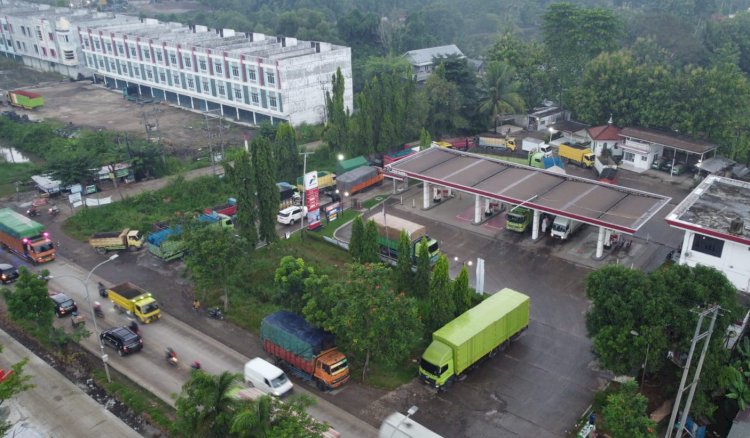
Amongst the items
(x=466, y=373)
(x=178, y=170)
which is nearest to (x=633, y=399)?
(x=466, y=373)

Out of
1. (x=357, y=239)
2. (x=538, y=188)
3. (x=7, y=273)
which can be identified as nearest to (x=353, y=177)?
(x=538, y=188)

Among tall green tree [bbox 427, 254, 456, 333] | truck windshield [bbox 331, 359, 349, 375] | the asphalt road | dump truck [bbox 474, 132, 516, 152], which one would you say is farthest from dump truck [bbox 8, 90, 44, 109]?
tall green tree [bbox 427, 254, 456, 333]

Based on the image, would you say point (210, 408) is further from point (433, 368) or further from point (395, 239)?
point (395, 239)

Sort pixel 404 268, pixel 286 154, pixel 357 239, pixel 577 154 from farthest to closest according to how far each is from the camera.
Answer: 1. pixel 577 154
2. pixel 286 154
3. pixel 357 239
4. pixel 404 268

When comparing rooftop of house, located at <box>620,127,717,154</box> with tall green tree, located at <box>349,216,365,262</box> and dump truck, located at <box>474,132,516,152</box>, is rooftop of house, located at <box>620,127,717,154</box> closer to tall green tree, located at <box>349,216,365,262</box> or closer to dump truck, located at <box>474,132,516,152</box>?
dump truck, located at <box>474,132,516,152</box>

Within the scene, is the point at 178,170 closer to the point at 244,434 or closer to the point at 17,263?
the point at 17,263

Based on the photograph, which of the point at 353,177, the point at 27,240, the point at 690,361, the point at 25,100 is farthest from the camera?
the point at 25,100
